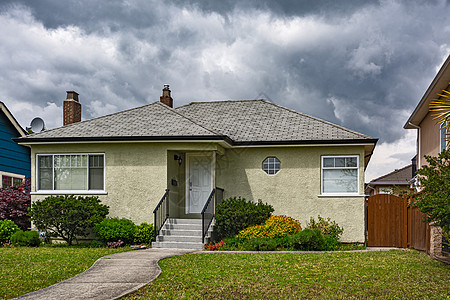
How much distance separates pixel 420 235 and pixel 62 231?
36.1 ft

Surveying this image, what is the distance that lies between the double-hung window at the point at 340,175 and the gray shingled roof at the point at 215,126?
816 millimetres

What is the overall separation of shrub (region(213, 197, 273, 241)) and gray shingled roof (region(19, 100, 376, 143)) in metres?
2.20

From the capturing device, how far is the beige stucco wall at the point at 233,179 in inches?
600

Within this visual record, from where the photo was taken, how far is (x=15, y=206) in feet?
53.3

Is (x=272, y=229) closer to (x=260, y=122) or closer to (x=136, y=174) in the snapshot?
(x=136, y=174)

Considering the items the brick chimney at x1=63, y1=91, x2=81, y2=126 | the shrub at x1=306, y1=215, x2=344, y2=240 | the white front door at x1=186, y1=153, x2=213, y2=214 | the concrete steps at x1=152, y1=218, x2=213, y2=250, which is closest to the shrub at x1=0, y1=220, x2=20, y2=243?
the concrete steps at x1=152, y1=218, x2=213, y2=250

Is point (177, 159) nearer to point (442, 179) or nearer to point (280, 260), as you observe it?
point (280, 260)

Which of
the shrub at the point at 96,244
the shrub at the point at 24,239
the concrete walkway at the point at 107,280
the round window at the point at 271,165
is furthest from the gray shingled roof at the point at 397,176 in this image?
the concrete walkway at the point at 107,280

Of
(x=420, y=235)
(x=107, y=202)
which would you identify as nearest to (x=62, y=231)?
(x=107, y=202)

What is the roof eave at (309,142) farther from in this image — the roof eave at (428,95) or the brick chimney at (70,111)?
the brick chimney at (70,111)

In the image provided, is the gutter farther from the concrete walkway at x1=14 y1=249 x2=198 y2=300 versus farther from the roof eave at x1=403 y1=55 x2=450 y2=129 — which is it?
the concrete walkway at x1=14 y1=249 x2=198 y2=300

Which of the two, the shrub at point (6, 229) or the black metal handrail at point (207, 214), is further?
the shrub at point (6, 229)

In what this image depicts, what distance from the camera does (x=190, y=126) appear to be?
15.6m

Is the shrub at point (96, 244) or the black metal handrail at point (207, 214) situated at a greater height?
the black metal handrail at point (207, 214)
